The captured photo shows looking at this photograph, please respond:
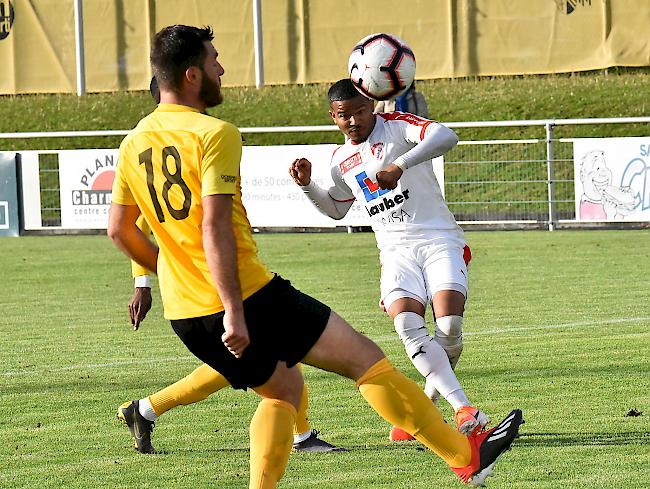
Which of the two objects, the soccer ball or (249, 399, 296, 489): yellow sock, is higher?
the soccer ball

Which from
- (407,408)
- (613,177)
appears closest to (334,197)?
(407,408)

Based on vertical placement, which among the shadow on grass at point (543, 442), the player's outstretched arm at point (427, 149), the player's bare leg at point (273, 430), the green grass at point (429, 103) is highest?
the green grass at point (429, 103)

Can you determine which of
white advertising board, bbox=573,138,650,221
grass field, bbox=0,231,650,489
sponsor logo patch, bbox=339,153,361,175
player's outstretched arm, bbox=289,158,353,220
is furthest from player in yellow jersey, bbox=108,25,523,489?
white advertising board, bbox=573,138,650,221

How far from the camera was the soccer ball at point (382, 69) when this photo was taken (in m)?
7.58

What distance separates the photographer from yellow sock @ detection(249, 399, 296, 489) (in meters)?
5.06

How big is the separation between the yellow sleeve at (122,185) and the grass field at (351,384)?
4.77 ft

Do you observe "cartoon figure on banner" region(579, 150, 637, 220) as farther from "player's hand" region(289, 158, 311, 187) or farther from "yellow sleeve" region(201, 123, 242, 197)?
"yellow sleeve" region(201, 123, 242, 197)

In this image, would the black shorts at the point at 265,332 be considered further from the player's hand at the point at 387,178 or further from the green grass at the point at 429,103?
the green grass at the point at 429,103

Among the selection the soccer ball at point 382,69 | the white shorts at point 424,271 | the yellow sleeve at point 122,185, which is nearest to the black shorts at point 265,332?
the yellow sleeve at point 122,185

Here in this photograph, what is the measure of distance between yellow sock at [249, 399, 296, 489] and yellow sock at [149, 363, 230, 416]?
1.57 metres

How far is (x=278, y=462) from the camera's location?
5090mm

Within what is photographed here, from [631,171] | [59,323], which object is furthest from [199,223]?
[631,171]

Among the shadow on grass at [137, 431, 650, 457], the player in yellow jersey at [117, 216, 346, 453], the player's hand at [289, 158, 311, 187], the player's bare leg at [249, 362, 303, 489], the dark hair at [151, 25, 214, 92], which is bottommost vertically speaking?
the shadow on grass at [137, 431, 650, 457]

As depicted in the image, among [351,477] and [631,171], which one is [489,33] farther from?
[351,477]
